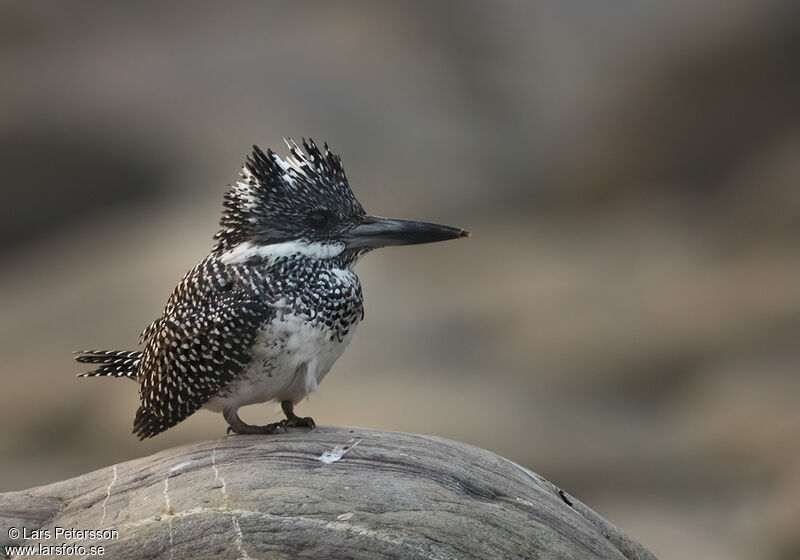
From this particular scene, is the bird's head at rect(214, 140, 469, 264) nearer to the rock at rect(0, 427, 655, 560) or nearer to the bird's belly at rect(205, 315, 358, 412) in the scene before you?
the bird's belly at rect(205, 315, 358, 412)

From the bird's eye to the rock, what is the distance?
0.83 meters

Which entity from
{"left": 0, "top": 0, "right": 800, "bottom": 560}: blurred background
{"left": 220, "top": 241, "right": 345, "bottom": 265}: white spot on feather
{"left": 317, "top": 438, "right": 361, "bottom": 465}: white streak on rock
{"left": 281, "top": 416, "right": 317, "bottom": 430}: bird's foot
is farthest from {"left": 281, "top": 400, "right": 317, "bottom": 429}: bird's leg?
{"left": 0, "top": 0, "right": 800, "bottom": 560}: blurred background

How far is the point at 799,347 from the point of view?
951 centimetres

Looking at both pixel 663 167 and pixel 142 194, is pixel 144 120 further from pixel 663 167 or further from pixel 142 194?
pixel 663 167

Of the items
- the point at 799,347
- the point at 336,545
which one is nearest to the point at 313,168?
the point at 336,545

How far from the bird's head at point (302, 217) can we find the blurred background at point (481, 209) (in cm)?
484

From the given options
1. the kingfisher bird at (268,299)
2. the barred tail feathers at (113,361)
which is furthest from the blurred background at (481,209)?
the kingfisher bird at (268,299)

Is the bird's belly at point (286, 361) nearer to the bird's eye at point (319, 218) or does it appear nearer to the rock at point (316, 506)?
the rock at point (316, 506)

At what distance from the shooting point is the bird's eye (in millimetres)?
3877

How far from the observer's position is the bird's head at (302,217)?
3855mm

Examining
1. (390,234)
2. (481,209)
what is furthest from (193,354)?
(481,209)

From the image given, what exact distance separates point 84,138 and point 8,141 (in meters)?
0.87

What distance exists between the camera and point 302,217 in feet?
12.7

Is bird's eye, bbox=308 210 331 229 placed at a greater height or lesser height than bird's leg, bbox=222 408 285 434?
greater
